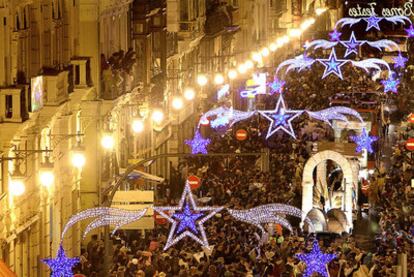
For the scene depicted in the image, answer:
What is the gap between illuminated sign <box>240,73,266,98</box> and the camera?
77.5m

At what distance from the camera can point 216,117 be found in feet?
233

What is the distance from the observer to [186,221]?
4384cm

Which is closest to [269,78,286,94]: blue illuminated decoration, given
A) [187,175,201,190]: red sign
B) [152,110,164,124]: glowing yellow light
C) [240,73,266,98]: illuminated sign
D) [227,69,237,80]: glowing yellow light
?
[240,73,266,98]: illuminated sign

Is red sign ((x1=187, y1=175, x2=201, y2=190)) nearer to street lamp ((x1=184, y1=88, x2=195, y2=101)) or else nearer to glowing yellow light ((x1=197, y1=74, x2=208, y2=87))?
street lamp ((x1=184, y1=88, x2=195, y2=101))

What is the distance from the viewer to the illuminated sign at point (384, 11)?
120 meters

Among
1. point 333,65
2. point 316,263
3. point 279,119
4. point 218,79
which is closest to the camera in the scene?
point 316,263

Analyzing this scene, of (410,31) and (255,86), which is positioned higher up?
(410,31)

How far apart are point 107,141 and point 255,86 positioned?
28.4 metres

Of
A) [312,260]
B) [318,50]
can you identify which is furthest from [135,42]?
[318,50]

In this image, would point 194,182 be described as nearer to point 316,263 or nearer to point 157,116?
point 157,116

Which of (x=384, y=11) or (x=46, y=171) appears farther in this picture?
(x=384, y=11)

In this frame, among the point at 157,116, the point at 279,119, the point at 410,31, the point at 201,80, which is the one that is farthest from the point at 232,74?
the point at 410,31

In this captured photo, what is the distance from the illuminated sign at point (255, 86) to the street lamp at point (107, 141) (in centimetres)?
2555

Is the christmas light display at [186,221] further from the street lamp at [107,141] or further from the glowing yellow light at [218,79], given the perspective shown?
the glowing yellow light at [218,79]
